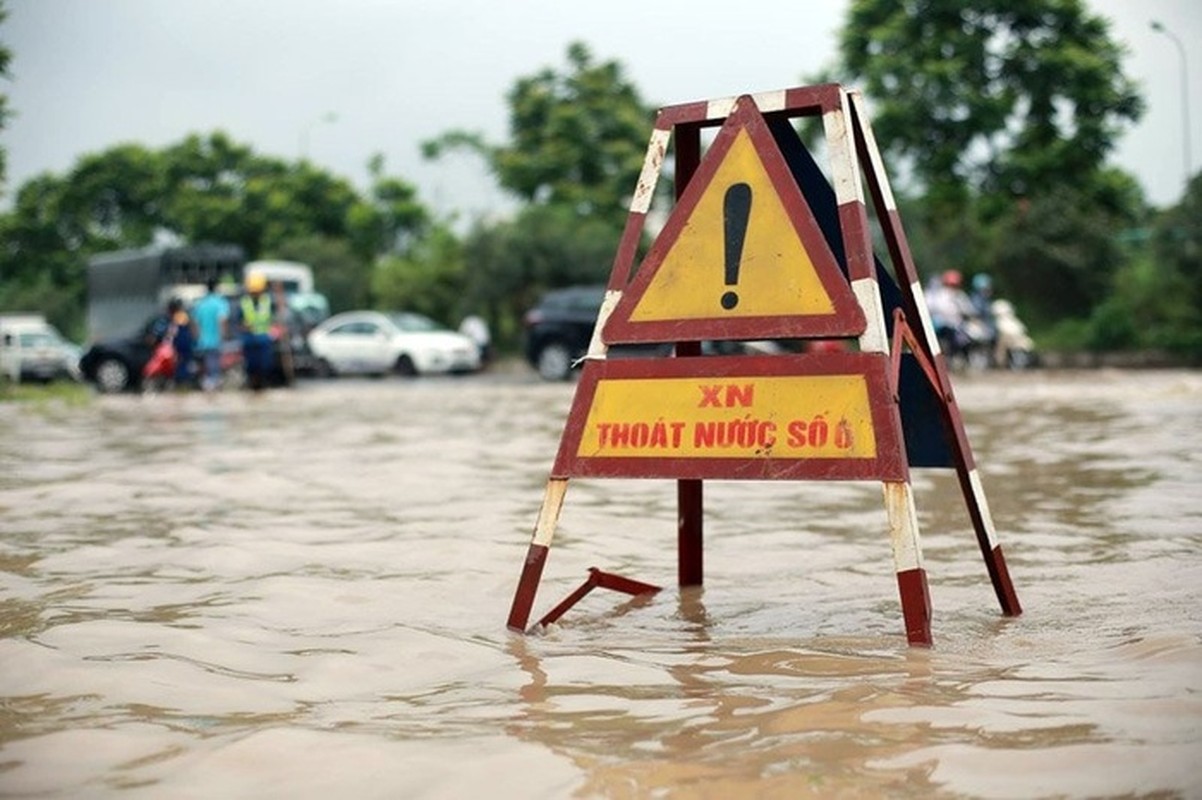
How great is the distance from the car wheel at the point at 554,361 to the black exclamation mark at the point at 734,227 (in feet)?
73.4

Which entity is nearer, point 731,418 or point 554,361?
point 731,418

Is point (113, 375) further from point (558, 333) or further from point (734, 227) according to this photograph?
point (734, 227)

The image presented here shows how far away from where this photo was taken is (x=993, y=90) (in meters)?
34.7

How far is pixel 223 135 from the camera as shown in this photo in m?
62.2

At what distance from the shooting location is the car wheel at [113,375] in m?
26.3

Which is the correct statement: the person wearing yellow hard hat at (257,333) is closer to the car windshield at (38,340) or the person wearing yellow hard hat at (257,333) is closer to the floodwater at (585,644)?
the floodwater at (585,644)

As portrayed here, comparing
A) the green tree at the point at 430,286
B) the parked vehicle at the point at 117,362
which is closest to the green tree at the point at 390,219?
the green tree at the point at 430,286

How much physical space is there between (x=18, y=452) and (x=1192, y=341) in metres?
21.3

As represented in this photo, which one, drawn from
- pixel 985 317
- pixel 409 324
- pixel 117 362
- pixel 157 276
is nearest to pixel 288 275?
pixel 157 276

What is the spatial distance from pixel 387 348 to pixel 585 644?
27.0 m

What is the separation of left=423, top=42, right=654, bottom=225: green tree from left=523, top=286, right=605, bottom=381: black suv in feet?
47.7

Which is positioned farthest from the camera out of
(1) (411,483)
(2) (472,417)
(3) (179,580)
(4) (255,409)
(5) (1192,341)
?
(5) (1192,341)

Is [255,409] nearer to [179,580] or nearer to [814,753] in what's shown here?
[179,580]

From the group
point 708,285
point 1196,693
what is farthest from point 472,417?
point 1196,693
